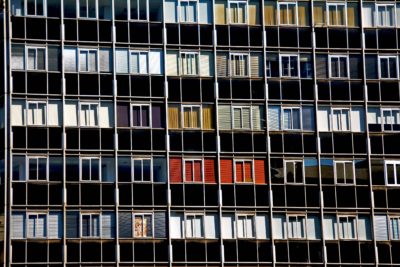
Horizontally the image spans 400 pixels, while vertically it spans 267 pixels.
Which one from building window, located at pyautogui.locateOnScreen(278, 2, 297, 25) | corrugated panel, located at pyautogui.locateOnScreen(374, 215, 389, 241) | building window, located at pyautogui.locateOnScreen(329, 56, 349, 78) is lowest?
corrugated panel, located at pyautogui.locateOnScreen(374, 215, 389, 241)

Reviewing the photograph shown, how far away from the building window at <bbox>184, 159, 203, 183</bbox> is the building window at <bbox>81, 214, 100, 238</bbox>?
16.8ft

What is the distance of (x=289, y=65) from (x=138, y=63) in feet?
26.2

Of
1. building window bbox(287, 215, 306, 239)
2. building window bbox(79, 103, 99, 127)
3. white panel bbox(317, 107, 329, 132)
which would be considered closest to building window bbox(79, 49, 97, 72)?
building window bbox(79, 103, 99, 127)

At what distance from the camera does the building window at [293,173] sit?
240 feet

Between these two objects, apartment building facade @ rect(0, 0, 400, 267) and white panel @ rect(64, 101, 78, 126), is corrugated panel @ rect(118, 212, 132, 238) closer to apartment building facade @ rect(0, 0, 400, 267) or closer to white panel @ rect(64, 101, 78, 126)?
apartment building facade @ rect(0, 0, 400, 267)

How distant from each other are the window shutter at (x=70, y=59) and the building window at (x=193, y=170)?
291 inches

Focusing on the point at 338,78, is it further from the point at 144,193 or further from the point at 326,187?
the point at 144,193

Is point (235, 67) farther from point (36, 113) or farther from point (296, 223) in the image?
point (36, 113)

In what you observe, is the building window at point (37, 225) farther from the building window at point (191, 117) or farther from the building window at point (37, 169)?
the building window at point (191, 117)

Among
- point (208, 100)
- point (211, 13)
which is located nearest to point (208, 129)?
point (208, 100)

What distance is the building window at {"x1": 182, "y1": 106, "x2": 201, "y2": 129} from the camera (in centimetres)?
7269

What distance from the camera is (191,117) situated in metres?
72.8

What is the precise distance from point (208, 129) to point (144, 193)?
4752mm

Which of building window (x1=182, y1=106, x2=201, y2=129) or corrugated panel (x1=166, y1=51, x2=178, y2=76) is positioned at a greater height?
corrugated panel (x1=166, y1=51, x2=178, y2=76)
